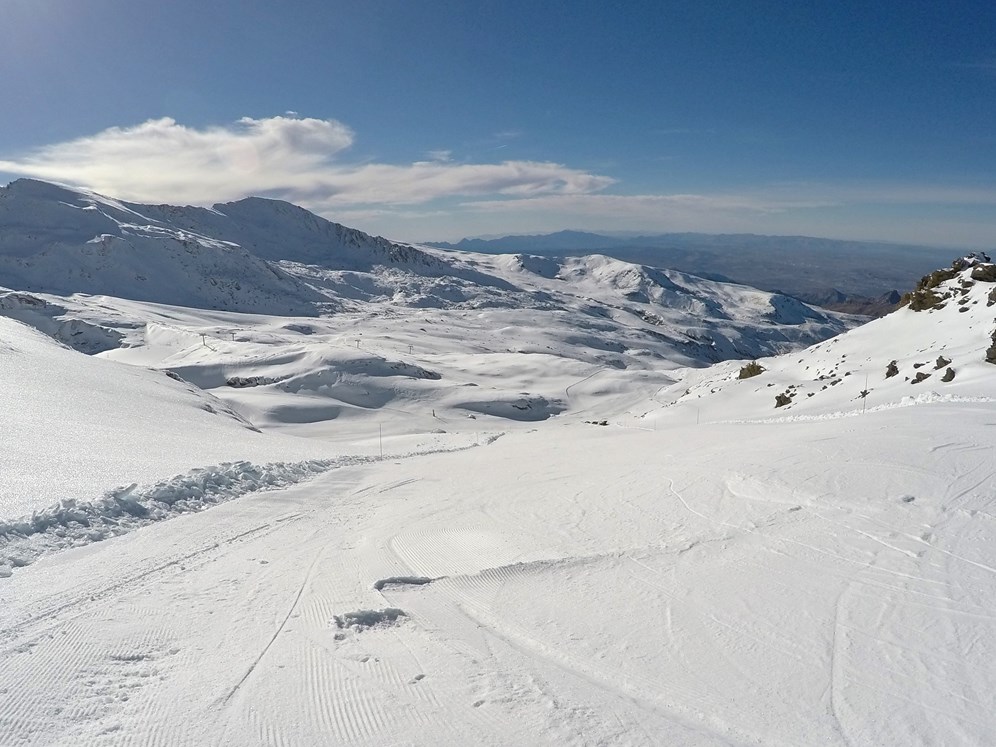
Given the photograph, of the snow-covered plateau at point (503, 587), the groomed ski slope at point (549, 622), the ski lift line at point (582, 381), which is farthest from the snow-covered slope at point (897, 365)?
the ski lift line at point (582, 381)

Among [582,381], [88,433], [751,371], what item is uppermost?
[88,433]

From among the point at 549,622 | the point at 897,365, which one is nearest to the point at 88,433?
the point at 549,622

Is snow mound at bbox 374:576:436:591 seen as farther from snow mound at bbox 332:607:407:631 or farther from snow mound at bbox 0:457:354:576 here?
snow mound at bbox 0:457:354:576

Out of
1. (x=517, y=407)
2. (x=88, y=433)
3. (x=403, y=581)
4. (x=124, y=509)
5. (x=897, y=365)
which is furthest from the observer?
(x=517, y=407)

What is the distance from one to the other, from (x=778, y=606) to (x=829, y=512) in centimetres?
343

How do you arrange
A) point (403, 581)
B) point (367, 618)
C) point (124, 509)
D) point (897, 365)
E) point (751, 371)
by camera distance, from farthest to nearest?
point (751, 371) < point (897, 365) < point (124, 509) < point (403, 581) < point (367, 618)

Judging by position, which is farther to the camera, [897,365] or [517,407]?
[517,407]

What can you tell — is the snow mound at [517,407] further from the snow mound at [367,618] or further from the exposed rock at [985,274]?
the snow mound at [367,618]

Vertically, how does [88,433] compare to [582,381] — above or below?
above

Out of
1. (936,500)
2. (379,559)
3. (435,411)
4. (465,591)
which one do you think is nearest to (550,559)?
(465,591)

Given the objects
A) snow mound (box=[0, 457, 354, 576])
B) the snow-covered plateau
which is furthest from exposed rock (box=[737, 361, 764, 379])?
snow mound (box=[0, 457, 354, 576])

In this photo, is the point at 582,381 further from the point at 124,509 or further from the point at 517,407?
the point at 124,509

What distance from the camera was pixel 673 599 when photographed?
6672mm

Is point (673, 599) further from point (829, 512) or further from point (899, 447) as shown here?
point (899, 447)
